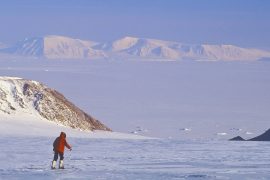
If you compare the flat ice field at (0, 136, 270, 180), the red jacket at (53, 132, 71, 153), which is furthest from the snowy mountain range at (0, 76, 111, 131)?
the red jacket at (53, 132, 71, 153)

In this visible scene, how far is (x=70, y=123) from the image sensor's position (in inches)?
2105

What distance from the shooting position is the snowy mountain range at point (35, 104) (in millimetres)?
51987

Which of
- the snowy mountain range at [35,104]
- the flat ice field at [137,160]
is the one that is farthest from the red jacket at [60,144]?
the snowy mountain range at [35,104]

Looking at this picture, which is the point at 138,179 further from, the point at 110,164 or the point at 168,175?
the point at 110,164

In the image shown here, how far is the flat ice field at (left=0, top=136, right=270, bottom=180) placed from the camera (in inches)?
1082

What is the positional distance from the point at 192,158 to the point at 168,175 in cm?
583

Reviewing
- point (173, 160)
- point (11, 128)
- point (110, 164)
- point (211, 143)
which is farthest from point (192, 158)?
point (11, 128)

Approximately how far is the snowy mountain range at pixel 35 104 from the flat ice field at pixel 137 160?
9541 millimetres

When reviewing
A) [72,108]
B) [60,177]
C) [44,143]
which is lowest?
[60,177]

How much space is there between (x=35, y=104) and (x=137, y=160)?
22155 millimetres

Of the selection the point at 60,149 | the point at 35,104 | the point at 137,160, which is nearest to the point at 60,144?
the point at 60,149

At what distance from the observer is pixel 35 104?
53156 millimetres

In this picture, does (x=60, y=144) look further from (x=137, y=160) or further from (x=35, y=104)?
(x=35, y=104)

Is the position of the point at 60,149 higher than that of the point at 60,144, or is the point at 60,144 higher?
the point at 60,144
